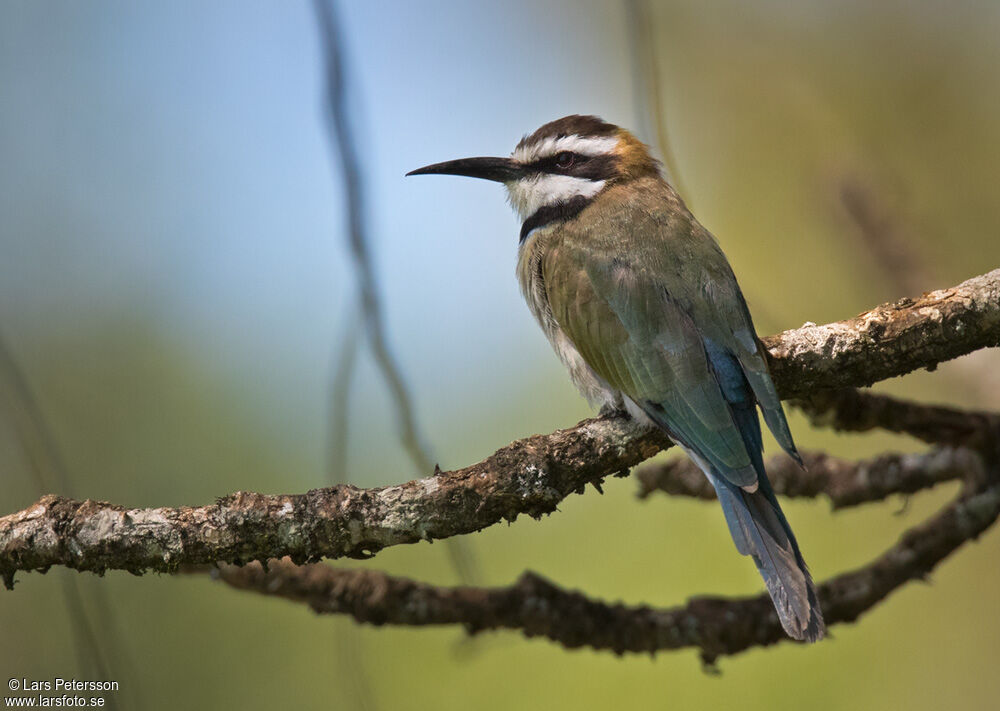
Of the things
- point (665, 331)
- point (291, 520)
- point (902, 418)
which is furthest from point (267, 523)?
point (902, 418)

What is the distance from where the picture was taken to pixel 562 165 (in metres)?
3.22

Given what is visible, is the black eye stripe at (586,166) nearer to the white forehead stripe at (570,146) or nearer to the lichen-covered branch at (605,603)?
the white forehead stripe at (570,146)

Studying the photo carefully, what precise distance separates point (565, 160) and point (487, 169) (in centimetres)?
27

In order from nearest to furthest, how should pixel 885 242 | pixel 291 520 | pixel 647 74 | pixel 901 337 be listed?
pixel 291 520, pixel 901 337, pixel 647 74, pixel 885 242

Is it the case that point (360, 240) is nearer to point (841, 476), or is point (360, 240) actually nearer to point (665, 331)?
point (665, 331)

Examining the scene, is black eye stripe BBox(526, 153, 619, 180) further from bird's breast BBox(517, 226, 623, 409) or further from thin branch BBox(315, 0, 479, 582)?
thin branch BBox(315, 0, 479, 582)

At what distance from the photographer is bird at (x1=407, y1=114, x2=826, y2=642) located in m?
2.32

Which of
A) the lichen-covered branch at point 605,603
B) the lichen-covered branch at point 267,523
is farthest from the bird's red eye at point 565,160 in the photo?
the lichen-covered branch at point 267,523

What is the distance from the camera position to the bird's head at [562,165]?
10.4 ft

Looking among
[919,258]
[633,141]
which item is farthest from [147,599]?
[919,258]

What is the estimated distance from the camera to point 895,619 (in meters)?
3.70

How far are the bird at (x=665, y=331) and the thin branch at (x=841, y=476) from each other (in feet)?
1.20

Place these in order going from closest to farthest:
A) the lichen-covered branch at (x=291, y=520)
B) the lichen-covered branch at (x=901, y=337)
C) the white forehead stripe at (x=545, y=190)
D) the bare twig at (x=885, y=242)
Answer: the lichen-covered branch at (x=291, y=520) < the lichen-covered branch at (x=901, y=337) < the white forehead stripe at (x=545, y=190) < the bare twig at (x=885, y=242)

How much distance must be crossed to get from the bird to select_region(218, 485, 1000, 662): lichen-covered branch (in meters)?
0.40
